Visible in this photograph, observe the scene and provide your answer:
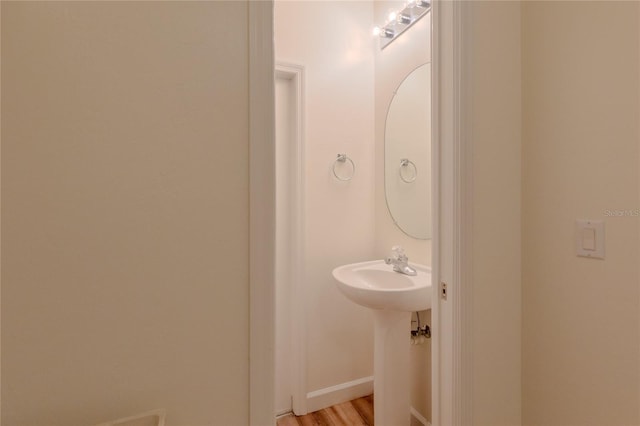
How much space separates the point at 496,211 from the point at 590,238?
0.26m

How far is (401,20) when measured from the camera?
71.7 inches

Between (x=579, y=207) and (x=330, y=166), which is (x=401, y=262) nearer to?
(x=330, y=166)

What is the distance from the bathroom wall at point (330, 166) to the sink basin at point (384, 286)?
25 centimetres

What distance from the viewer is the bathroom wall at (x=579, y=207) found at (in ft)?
2.95

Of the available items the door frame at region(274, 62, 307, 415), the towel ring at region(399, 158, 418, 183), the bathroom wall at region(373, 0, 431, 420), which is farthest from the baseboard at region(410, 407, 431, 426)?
the towel ring at region(399, 158, 418, 183)

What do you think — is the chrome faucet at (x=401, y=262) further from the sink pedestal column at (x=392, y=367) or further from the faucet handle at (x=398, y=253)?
the sink pedestal column at (x=392, y=367)

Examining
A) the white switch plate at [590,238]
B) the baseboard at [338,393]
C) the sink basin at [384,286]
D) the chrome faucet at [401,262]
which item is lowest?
the baseboard at [338,393]

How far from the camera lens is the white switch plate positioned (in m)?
0.95

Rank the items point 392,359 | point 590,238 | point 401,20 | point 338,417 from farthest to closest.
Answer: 1. point 338,417
2. point 401,20
3. point 392,359
4. point 590,238

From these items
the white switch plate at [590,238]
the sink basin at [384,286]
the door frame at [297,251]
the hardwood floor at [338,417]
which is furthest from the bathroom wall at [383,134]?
the white switch plate at [590,238]

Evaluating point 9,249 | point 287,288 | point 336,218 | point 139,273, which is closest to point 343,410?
point 287,288

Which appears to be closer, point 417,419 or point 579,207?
point 579,207

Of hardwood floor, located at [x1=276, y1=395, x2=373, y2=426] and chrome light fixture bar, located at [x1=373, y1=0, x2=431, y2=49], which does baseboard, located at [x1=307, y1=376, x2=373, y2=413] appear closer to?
hardwood floor, located at [x1=276, y1=395, x2=373, y2=426]

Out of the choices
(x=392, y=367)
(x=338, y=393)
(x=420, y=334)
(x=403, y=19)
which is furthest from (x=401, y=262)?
(x=403, y=19)
